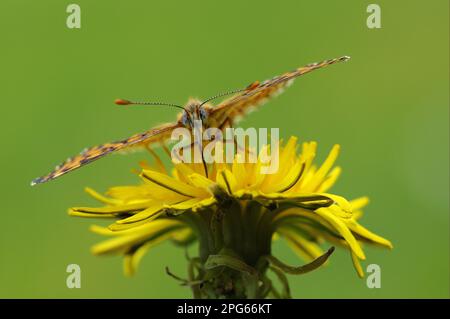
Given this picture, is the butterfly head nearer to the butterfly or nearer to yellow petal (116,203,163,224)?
the butterfly

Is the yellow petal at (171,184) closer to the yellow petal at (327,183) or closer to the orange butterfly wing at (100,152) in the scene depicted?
the orange butterfly wing at (100,152)

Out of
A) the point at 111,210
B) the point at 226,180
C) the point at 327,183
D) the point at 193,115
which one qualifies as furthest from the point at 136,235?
the point at 327,183

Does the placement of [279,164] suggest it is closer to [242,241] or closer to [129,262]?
[242,241]

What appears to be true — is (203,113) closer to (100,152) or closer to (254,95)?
(254,95)

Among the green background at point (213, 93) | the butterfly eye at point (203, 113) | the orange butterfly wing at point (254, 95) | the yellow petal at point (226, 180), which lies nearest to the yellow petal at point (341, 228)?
the yellow petal at point (226, 180)

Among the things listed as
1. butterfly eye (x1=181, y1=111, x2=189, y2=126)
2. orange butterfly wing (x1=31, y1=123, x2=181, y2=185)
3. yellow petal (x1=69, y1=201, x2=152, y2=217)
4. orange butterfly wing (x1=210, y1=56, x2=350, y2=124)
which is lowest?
yellow petal (x1=69, y1=201, x2=152, y2=217)

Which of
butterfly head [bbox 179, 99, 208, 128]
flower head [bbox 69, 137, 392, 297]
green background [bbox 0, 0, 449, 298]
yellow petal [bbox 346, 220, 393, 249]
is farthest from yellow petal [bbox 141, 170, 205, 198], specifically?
green background [bbox 0, 0, 449, 298]
